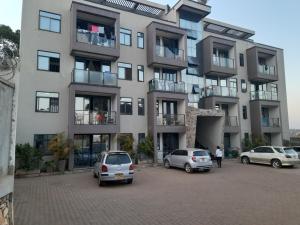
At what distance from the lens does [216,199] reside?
34.3ft

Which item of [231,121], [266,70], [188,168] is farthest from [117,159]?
[266,70]

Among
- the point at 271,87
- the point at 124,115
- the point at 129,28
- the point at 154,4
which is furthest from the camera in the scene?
the point at 271,87

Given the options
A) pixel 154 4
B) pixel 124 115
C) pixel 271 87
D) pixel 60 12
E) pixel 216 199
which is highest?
pixel 154 4

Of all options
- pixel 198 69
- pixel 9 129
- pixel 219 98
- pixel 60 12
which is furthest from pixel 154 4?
pixel 9 129

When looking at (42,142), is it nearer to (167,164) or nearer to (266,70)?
(167,164)

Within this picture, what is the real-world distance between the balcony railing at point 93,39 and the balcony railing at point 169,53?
4701 millimetres

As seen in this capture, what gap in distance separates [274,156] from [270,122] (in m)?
12.0

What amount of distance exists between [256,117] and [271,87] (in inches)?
266

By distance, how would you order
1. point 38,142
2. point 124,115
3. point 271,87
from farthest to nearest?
point 271,87 < point 124,115 < point 38,142

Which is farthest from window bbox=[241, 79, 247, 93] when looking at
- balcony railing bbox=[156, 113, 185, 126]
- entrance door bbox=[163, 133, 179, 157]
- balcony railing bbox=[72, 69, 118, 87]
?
balcony railing bbox=[72, 69, 118, 87]

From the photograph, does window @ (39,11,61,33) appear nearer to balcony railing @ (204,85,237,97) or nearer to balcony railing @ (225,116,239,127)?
balcony railing @ (204,85,237,97)

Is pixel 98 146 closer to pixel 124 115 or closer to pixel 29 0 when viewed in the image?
pixel 124 115

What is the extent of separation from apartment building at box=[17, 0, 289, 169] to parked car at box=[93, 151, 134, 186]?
21.6 ft

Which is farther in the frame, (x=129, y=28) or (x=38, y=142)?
(x=129, y=28)
